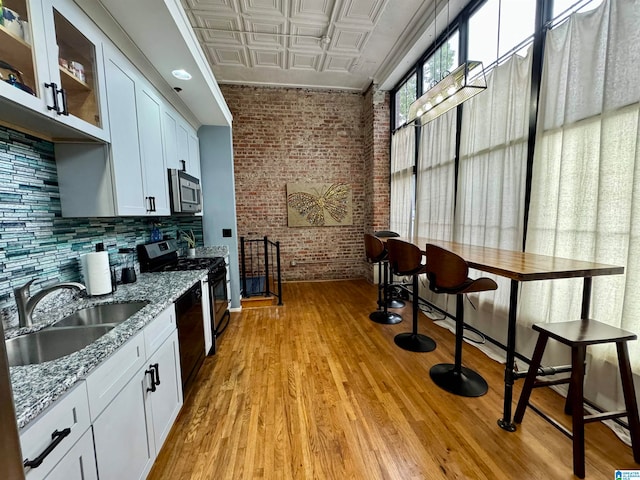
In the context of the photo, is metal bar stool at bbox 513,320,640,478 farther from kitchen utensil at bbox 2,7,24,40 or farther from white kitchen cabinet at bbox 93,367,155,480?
kitchen utensil at bbox 2,7,24,40

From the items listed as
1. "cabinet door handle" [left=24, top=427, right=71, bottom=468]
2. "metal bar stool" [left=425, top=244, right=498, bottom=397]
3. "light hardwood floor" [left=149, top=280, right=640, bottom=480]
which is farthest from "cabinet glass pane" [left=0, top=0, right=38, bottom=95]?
"metal bar stool" [left=425, top=244, right=498, bottom=397]

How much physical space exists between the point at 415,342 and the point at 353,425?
1.23 meters

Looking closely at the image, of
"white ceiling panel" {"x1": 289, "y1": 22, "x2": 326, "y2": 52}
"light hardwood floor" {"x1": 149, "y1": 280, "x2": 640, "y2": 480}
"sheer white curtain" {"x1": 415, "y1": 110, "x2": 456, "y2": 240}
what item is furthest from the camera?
"white ceiling panel" {"x1": 289, "y1": 22, "x2": 326, "y2": 52}

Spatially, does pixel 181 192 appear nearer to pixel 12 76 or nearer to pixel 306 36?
pixel 12 76

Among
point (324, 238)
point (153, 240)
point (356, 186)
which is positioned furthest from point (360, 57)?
point (153, 240)

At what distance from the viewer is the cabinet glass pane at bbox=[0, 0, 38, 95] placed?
1.09m

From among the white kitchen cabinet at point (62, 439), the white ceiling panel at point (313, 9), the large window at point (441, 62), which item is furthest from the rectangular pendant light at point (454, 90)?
the white kitchen cabinet at point (62, 439)

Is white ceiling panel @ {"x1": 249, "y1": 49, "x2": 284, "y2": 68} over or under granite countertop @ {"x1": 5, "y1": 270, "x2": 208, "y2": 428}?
over

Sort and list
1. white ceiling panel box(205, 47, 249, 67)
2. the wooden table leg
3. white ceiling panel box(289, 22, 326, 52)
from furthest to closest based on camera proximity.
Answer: white ceiling panel box(205, 47, 249, 67)
white ceiling panel box(289, 22, 326, 52)
the wooden table leg

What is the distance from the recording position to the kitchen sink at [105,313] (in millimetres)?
1495

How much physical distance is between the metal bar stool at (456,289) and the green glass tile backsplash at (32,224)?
8.17 ft

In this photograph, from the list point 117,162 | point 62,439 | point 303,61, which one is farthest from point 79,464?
point 303,61

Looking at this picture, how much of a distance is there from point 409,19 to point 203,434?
→ 4.62 m

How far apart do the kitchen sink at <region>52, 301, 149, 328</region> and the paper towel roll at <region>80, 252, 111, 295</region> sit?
0.19 m
